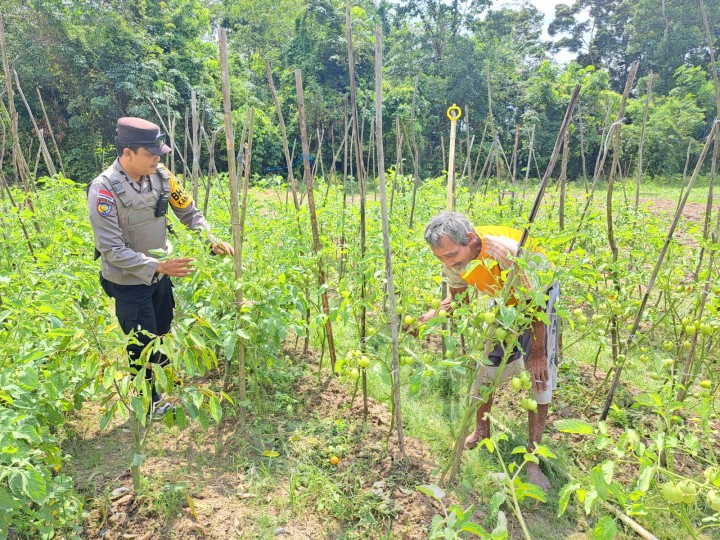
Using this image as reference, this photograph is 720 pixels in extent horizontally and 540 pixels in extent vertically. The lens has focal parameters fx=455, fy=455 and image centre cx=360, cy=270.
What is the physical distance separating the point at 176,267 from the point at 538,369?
1.72 meters

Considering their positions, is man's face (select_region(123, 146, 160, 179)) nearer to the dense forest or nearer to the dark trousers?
the dark trousers

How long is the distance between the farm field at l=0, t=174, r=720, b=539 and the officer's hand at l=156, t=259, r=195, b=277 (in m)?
0.09

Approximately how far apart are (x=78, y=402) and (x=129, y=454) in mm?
608

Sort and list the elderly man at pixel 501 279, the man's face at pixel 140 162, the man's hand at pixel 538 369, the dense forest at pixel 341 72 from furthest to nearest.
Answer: the dense forest at pixel 341 72 < the man's face at pixel 140 162 < the man's hand at pixel 538 369 < the elderly man at pixel 501 279

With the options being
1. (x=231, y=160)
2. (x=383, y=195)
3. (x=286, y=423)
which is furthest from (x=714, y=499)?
(x=286, y=423)

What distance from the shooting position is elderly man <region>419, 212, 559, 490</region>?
1785mm

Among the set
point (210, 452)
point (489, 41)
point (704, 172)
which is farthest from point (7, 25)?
point (704, 172)

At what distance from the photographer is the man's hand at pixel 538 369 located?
2.07m

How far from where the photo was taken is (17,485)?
1.30m

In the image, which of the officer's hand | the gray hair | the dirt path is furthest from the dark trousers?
the gray hair

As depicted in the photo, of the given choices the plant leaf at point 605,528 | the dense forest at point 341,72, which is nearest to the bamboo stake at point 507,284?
the plant leaf at point 605,528

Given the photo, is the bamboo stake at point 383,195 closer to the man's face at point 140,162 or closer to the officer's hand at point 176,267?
the officer's hand at point 176,267

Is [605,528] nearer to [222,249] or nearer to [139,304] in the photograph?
[222,249]

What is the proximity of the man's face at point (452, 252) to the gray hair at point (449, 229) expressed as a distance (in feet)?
0.05
